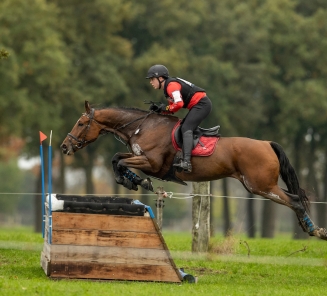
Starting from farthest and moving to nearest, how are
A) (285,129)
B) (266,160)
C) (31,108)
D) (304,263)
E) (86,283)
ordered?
(285,129) → (31,108) → (304,263) → (266,160) → (86,283)

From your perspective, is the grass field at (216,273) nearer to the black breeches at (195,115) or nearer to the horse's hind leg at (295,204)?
the horse's hind leg at (295,204)

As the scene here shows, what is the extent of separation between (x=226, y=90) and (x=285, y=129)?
330 cm

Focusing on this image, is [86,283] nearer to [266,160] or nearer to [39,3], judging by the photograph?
[266,160]

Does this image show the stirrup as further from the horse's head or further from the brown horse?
the horse's head

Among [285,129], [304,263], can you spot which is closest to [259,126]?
[285,129]

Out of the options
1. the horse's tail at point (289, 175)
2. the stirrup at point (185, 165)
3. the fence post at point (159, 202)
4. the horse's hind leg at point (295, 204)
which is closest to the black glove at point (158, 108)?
the stirrup at point (185, 165)

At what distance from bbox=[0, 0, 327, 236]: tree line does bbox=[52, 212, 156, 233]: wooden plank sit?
1992 centimetres

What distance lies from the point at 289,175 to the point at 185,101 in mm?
2064

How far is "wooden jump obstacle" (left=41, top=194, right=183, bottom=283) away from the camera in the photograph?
1120 centimetres

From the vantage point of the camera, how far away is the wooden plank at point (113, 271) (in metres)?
11.2

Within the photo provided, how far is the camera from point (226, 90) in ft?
123

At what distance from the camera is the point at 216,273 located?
13312 mm

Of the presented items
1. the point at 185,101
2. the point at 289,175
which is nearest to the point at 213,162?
the point at 185,101

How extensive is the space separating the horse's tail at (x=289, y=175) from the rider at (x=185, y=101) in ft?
4.33
